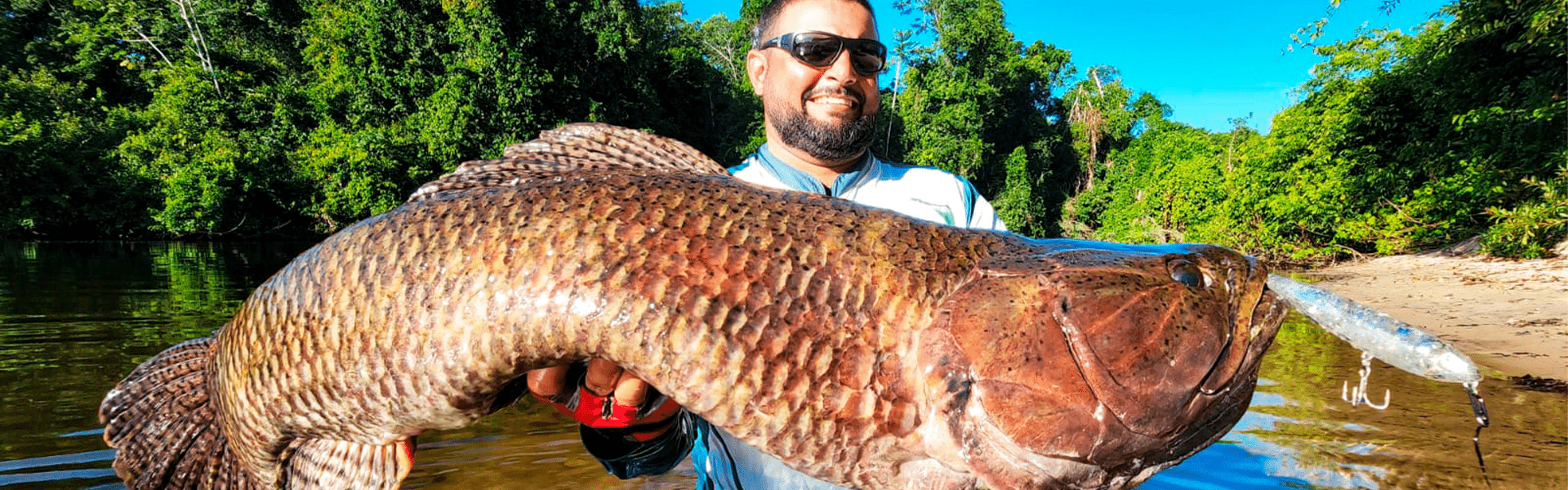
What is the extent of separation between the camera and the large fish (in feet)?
3.96

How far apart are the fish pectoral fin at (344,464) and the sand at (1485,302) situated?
25.1 feet

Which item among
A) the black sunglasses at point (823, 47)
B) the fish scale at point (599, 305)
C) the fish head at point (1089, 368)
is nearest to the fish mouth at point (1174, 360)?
the fish head at point (1089, 368)

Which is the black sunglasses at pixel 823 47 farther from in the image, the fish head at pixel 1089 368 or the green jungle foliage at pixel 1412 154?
the green jungle foliage at pixel 1412 154

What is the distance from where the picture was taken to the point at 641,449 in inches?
86.6

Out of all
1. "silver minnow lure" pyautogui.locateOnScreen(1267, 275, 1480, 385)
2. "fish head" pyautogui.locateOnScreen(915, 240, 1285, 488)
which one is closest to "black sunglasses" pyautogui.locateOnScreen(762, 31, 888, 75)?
"fish head" pyautogui.locateOnScreen(915, 240, 1285, 488)

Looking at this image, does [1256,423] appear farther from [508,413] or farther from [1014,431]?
[508,413]

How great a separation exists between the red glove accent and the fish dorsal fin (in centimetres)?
52

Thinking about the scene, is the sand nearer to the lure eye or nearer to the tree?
the lure eye

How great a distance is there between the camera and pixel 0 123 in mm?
22531

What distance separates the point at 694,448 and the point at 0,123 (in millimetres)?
32298

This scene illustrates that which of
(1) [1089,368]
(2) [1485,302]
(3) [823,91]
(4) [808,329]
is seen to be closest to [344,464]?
(4) [808,329]

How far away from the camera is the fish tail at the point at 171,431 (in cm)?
168

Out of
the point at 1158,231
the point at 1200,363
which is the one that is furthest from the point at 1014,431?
the point at 1158,231

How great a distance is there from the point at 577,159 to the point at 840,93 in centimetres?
122
